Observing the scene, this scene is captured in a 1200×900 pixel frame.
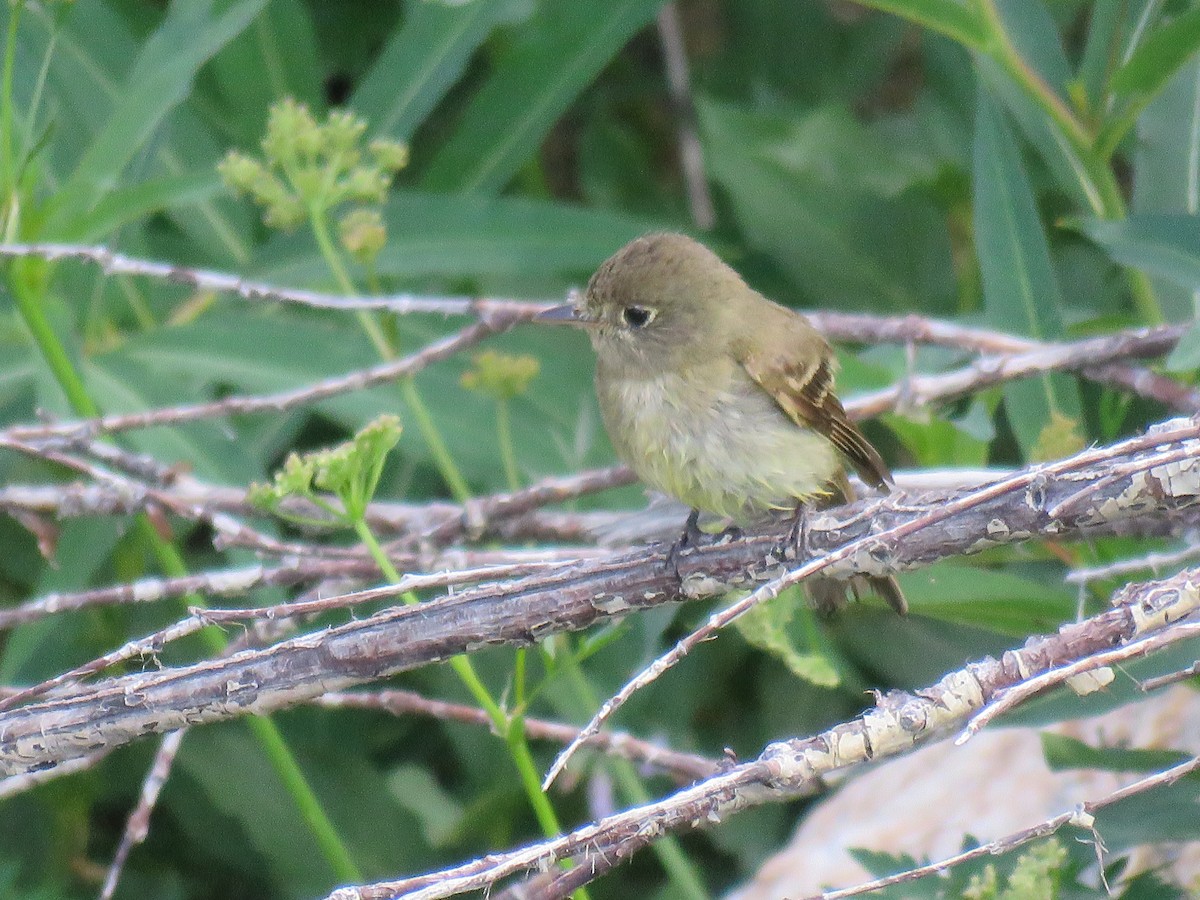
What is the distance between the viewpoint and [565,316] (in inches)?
139

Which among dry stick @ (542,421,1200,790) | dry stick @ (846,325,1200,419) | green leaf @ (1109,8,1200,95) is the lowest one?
dry stick @ (542,421,1200,790)

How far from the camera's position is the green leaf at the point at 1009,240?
12.0 ft

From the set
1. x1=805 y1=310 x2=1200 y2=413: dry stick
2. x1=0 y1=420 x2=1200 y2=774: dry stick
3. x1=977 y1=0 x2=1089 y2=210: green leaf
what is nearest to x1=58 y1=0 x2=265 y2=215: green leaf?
x1=0 y1=420 x2=1200 y2=774: dry stick

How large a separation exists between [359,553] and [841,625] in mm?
1882

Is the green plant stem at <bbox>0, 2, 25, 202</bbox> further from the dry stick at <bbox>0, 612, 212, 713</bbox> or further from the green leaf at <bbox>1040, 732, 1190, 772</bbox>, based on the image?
the green leaf at <bbox>1040, 732, 1190, 772</bbox>

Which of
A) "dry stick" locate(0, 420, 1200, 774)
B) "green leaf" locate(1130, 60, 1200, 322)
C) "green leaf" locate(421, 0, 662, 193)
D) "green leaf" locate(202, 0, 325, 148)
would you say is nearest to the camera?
"dry stick" locate(0, 420, 1200, 774)

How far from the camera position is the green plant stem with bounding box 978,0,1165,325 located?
11.8 ft

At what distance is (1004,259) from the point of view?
12.1 ft

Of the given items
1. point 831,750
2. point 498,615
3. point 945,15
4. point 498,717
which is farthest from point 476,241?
point 831,750

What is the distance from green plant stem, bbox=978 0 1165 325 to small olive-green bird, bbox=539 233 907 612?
0.82 meters

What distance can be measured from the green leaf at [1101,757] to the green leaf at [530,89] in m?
2.53

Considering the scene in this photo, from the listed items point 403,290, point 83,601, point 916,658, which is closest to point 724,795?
point 83,601

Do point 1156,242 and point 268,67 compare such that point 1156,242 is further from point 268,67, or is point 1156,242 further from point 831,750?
point 268,67

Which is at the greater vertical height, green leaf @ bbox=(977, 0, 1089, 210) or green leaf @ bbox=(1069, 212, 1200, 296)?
green leaf @ bbox=(977, 0, 1089, 210)
